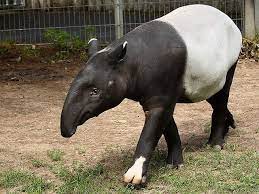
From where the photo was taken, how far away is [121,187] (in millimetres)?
4969

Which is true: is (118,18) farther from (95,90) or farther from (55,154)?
(95,90)

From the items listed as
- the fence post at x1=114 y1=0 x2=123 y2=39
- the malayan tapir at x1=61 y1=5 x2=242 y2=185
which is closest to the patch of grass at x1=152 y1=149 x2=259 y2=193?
the malayan tapir at x1=61 y1=5 x2=242 y2=185

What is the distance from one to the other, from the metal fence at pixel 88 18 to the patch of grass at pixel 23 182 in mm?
5415

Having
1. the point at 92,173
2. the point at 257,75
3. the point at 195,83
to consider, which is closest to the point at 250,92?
the point at 257,75

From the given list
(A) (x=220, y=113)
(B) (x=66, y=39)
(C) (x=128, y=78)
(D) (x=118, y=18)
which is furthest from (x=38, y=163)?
(B) (x=66, y=39)

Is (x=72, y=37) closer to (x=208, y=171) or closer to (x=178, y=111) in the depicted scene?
(x=178, y=111)

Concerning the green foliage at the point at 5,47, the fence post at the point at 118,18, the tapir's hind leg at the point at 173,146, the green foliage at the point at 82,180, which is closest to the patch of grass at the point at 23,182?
the green foliage at the point at 82,180

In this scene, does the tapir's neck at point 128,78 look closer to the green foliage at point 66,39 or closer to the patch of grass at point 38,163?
the patch of grass at point 38,163

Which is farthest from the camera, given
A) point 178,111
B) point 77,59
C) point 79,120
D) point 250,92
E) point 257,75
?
point 77,59

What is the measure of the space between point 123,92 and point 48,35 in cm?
604

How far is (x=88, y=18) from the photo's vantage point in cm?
1103

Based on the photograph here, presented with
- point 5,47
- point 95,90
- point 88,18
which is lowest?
point 5,47

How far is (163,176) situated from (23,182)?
3.91ft

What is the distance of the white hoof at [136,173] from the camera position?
4902mm
